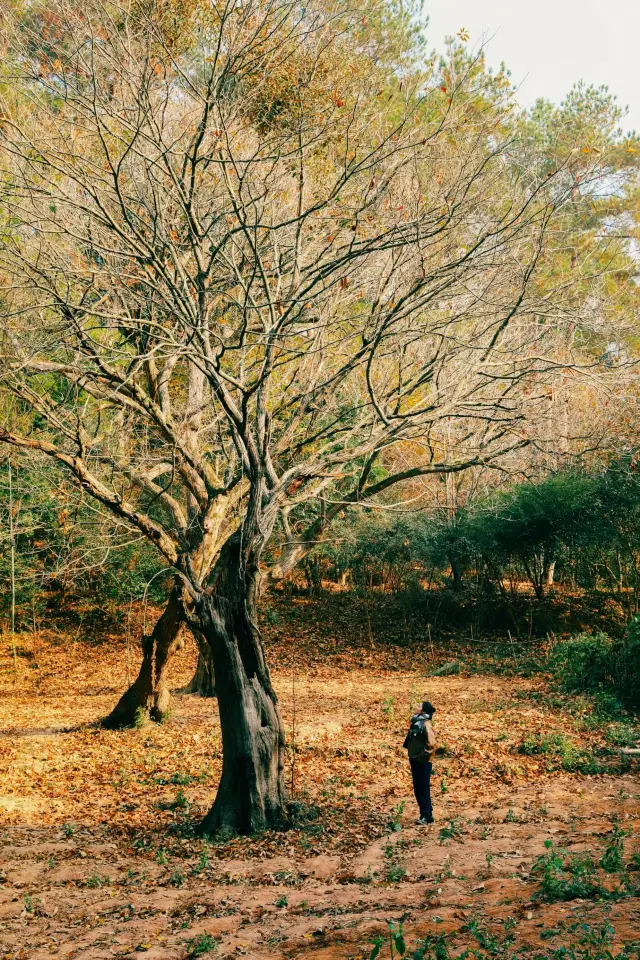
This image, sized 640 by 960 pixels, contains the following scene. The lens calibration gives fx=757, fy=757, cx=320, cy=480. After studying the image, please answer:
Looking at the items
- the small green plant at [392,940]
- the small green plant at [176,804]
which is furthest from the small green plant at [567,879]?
the small green plant at [176,804]

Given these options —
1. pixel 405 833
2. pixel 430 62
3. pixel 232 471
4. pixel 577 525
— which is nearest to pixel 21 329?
pixel 232 471

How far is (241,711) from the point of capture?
22.3ft

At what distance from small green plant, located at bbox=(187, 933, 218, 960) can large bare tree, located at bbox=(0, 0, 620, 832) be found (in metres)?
2.02

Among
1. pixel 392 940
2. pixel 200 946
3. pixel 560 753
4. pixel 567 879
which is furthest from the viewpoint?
pixel 560 753

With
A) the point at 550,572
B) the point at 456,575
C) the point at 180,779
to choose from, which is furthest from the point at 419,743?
the point at 550,572

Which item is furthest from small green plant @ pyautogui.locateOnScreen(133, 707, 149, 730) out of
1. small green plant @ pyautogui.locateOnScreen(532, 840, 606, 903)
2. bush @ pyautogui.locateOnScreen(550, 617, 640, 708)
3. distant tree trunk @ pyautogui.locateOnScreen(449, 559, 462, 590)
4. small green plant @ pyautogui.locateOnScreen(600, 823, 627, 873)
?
distant tree trunk @ pyautogui.locateOnScreen(449, 559, 462, 590)

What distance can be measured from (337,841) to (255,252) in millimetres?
5203

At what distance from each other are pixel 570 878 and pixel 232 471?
7200mm

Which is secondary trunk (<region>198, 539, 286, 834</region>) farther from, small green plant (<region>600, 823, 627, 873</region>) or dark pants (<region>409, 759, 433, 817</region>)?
small green plant (<region>600, 823, 627, 873</region>)

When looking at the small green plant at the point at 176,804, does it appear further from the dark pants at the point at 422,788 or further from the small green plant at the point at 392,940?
the small green plant at the point at 392,940

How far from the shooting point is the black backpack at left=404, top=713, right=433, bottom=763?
6859 mm

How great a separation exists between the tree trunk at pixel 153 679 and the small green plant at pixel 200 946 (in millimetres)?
6419

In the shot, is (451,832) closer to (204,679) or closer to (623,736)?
(623,736)

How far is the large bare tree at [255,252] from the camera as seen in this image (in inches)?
269
